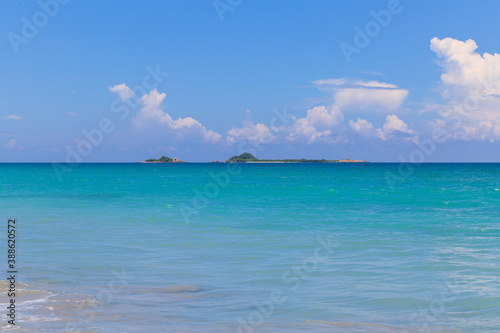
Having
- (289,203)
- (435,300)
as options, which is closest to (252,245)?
(435,300)

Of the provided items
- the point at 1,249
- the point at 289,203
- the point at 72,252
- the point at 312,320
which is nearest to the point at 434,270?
the point at 312,320

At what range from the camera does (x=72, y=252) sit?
16.5 meters

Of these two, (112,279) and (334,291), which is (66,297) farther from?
(334,291)

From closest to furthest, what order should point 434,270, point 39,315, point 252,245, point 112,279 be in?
1. point 39,315
2. point 112,279
3. point 434,270
4. point 252,245

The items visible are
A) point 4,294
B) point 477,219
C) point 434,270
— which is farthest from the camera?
point 477,219

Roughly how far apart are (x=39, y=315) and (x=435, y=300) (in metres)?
8.17

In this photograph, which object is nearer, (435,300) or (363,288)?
(435,300)

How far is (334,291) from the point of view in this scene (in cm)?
1161

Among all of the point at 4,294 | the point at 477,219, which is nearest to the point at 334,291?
the point at 4,294

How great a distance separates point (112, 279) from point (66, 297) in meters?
2.06

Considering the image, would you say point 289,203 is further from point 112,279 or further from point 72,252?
point 112,279

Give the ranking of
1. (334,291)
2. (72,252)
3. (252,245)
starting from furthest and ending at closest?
1. (252,245)
2. (72,252)
3. (334,291)

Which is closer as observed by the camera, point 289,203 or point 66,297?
point 66,297

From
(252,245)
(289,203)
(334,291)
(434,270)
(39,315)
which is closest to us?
(39,315)
